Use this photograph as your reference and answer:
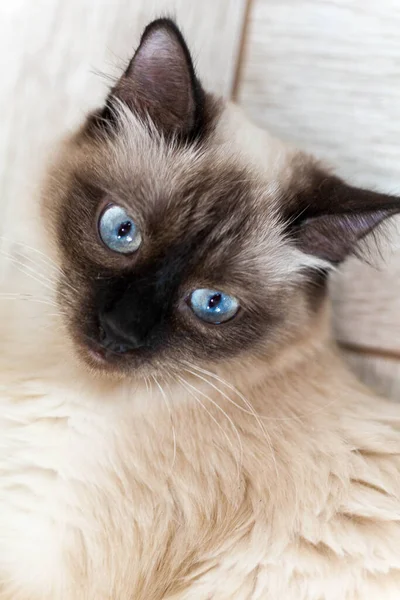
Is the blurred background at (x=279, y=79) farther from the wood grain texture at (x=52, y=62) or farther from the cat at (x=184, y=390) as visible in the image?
the cat at (x=184, y=390)

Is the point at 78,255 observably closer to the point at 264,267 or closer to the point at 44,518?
the point at 264,267

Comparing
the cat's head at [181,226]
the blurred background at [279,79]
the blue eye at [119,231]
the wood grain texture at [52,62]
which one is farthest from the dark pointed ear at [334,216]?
the wood grain texture at [52,62]

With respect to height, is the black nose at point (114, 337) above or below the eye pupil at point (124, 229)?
below

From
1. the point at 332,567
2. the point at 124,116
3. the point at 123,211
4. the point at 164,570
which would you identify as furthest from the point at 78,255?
the point at 332,567

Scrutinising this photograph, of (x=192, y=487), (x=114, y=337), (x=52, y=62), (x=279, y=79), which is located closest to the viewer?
(x=114, y=337)

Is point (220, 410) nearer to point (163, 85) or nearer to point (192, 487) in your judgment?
point (192, 487)

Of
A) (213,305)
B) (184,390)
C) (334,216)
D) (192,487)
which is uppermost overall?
(334,216)

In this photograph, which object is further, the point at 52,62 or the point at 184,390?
the point at 52,62

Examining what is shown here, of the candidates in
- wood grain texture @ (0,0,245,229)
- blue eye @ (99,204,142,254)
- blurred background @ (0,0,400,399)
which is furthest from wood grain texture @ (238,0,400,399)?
blue eye @ (99,204,142,254)

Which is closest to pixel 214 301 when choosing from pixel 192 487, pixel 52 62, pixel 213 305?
pixel 213 305
